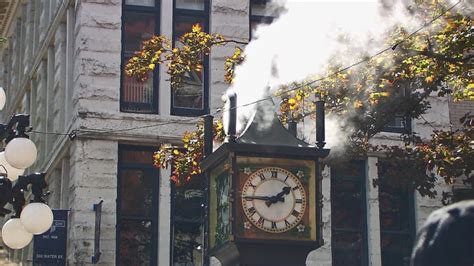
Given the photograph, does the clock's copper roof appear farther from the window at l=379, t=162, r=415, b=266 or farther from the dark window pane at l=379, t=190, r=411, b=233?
the dark window pane at l=379, t=190, r=411, b=233

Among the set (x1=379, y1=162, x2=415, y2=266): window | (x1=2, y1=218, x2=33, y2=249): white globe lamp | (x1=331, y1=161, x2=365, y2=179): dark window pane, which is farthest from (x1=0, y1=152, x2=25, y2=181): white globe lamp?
(x1=379, y1=162, x2=415, y2=266): window

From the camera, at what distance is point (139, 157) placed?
15250mm

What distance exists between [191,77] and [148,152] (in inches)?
55.5

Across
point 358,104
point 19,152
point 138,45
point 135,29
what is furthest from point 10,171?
point 135,29

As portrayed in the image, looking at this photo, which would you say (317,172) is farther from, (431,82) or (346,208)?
(346,208)

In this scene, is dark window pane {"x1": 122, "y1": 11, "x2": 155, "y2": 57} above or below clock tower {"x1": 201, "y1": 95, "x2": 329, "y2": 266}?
above

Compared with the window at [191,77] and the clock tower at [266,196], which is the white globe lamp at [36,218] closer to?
the clock tower at [266,196]

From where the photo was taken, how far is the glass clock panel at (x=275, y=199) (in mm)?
6777

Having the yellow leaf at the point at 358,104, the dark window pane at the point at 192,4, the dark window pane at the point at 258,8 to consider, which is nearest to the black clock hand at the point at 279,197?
the yellow leaf at the point at 358,104

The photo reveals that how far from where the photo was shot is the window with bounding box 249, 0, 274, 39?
16.2 metres

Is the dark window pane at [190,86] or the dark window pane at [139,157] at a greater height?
the dark window pane at [190,86]

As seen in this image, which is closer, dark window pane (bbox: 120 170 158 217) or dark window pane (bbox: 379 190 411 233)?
dark window pane (bbox: 120 170 158 217)

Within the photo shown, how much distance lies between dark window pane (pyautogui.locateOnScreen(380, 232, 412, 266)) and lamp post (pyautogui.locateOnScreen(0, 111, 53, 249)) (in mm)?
8898

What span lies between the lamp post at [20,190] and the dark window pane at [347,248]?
8.41 metres
